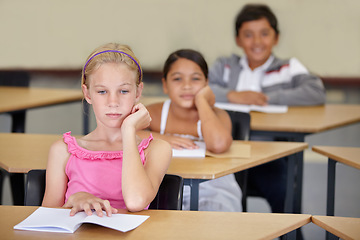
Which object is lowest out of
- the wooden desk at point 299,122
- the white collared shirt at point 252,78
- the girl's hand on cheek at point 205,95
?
the wooden desk at point 299,122

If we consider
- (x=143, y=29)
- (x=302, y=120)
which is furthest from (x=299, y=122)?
(x=143, y=29)

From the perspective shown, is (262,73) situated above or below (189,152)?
above

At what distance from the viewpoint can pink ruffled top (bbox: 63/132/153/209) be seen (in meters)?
1.61

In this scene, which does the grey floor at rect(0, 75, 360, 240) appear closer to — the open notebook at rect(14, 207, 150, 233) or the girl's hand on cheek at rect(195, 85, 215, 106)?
the girl's hand on cheek at rect(195, 85, 215, 106)

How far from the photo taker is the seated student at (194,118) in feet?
7.43

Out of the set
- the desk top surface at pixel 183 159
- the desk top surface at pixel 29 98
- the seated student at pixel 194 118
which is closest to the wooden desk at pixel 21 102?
the desk top surface at pixel 29 98

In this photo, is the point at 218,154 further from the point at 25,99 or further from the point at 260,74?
the point at 25,99

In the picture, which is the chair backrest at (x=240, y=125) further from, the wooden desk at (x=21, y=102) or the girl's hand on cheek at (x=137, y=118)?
the wooden desk at (x=21, y=102)

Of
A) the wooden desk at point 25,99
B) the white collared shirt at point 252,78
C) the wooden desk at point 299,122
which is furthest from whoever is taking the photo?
the white collared shirt at point 252,78

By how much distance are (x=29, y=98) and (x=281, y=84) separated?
173 cm

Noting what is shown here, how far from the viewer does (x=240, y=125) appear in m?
2.56

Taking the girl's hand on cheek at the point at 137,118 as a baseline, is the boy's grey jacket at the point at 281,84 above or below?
above

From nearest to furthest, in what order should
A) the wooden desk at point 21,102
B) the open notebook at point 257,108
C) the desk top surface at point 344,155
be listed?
the desk top surface at point 344,155 < the wooden desk at point 21,102 < the open notebook at point 257,108

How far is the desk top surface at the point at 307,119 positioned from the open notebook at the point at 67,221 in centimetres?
157
